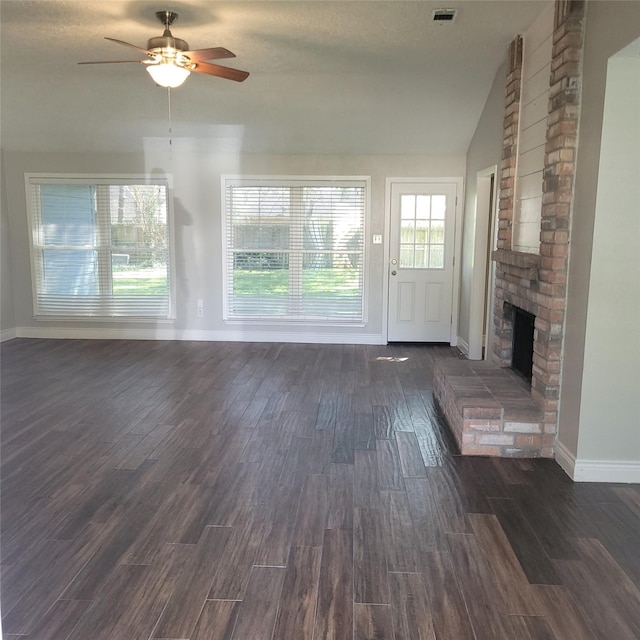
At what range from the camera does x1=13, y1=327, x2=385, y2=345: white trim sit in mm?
6816

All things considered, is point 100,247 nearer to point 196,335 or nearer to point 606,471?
point 196,335

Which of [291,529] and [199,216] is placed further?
[199,216]

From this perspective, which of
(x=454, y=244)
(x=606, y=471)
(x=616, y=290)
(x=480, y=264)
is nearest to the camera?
(x=616, y=290)

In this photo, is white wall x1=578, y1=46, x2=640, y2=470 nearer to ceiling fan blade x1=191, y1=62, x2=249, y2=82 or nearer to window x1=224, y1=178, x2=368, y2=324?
ceiling fan blade x1=191, y1=62, x2=249, y2=82

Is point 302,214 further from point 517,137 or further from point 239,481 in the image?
point 239,481

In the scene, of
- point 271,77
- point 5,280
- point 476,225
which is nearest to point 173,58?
point 271,77

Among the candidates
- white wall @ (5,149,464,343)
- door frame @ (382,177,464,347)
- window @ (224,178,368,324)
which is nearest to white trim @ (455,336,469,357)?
door frame @ (382,177,464,347)

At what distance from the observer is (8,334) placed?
6.83 meters

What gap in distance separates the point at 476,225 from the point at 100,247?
4625 millimetres

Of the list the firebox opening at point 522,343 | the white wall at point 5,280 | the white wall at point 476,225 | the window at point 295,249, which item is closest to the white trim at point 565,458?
the firebox opening at point 522,343

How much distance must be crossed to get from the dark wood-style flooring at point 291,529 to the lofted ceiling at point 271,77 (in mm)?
2889

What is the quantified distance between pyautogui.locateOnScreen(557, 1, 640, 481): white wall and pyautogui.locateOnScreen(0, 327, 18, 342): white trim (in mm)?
6514

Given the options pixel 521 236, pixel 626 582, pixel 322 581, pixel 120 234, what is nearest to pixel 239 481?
pixel 322 581

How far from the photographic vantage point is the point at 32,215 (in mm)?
6777
